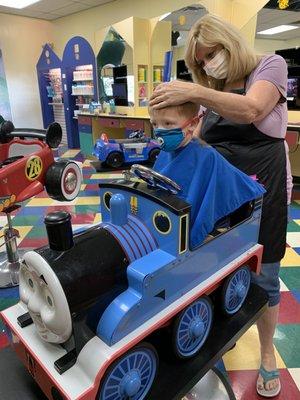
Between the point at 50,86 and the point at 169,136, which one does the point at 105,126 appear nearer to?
the point at 50,86

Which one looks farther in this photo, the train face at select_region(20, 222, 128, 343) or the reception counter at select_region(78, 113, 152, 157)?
the reception counter at select_region(78, 113, 152, 157)

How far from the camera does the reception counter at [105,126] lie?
4207 millimetres

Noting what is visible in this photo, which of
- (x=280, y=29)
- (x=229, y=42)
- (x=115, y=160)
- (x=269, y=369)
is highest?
(x=280, y=29)

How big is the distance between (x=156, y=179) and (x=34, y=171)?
3.05 ft

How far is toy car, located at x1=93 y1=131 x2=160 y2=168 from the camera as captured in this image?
365 cm

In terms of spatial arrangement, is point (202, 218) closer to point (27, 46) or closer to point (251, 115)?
point (251, 115)

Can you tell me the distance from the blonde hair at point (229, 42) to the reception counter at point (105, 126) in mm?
3185

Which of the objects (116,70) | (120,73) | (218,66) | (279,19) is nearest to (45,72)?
(116,70)

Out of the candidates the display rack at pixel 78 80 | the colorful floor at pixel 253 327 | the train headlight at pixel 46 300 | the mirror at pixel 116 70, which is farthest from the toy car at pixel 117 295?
the display rack at pixel 78 80

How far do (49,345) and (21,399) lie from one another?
15 cm

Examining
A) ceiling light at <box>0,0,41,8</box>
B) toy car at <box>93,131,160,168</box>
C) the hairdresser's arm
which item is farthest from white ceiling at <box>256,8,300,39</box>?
ceiling light at <box>0,0,41,8</box>

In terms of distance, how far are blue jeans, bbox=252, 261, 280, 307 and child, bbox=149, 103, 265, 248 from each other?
332 millimetres

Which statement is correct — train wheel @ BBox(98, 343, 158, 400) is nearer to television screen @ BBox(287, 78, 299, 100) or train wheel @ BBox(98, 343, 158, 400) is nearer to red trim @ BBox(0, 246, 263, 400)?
red trim @ BBox(0, 246, 263, 400)

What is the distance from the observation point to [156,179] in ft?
2.47
